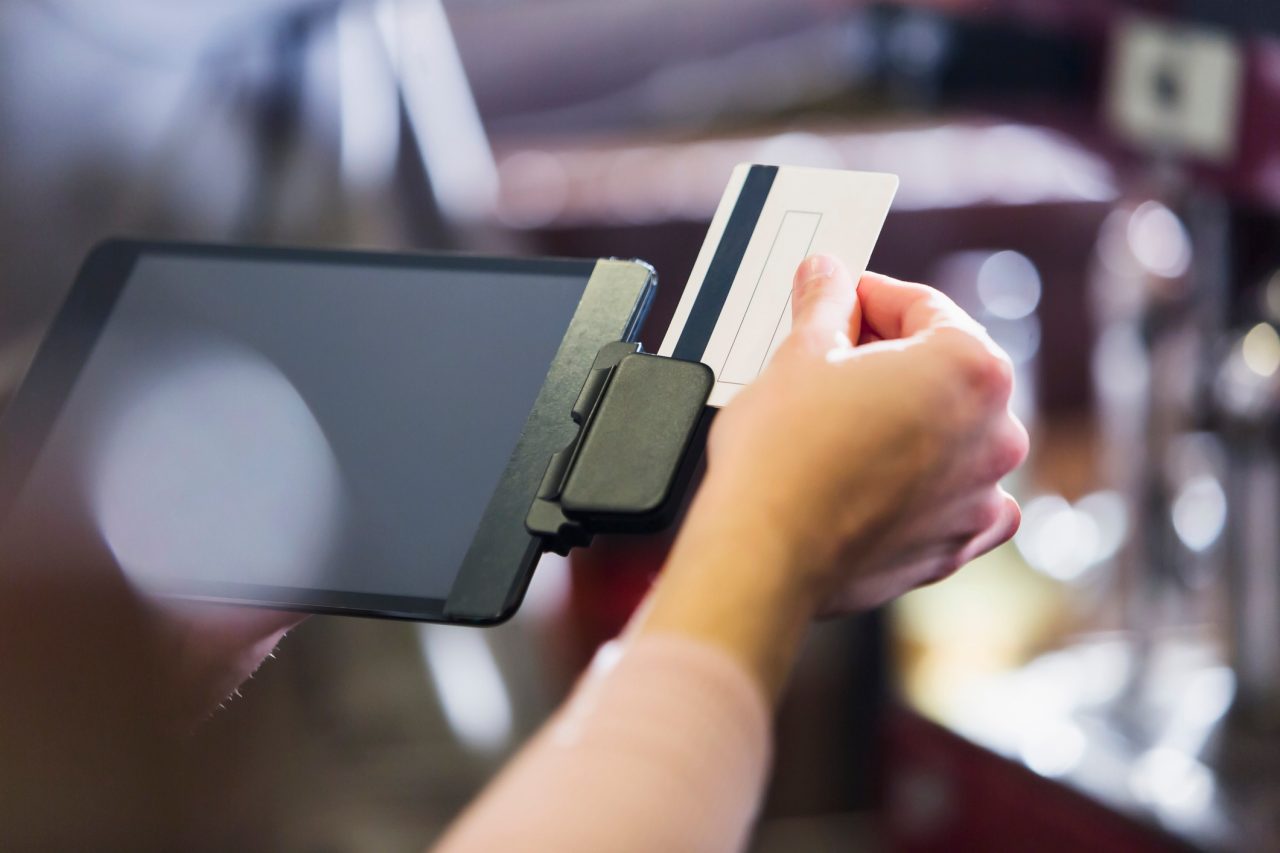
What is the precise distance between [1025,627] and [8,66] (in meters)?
0.97

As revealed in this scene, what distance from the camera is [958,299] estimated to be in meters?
1.29

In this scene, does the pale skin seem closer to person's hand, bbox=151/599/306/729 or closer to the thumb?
the thumb

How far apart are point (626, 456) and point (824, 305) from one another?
7 centimetres

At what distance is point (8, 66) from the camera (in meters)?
0.76

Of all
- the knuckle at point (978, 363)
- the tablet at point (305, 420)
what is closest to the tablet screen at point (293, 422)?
the tablet at point (305, 420)

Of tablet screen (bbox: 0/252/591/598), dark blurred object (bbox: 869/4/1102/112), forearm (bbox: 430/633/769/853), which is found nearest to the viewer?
forearm (bbox: 430/633/769/853)

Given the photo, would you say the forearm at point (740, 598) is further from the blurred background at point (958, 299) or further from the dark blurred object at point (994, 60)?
the dark blurred object at point (994, 60)

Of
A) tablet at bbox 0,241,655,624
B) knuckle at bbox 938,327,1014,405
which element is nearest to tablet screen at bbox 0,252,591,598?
tablet at bbox 0,241,655,624

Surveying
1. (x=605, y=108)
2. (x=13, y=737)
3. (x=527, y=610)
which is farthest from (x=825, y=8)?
(x=13, y=737)

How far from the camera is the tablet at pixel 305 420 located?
36 centimetres

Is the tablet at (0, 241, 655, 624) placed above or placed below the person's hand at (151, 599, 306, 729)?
above

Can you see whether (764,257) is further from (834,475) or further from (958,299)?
(958,299)

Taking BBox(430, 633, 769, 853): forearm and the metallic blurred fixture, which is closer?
BBox(430, 633, 769, 853): forearm

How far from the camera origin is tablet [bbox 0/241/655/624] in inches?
14.1
